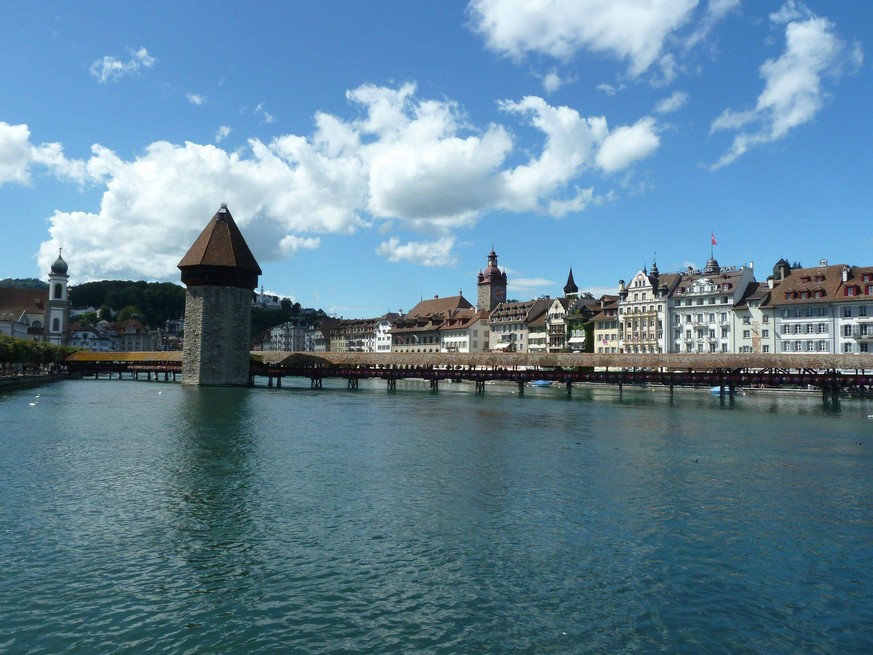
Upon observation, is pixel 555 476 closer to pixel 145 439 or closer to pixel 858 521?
pixel 858 521

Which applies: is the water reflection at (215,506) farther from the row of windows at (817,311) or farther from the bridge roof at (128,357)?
the bridge roof at (128,357)

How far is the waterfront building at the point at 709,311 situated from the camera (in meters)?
62.0

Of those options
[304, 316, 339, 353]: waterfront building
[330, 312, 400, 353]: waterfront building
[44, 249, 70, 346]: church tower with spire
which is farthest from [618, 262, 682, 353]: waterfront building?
[44, 249, 70, 346]: church tower with spire

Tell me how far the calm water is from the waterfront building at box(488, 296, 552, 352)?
198 feet

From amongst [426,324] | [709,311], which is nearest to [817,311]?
[709,311]

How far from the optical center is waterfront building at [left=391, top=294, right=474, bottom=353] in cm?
9650

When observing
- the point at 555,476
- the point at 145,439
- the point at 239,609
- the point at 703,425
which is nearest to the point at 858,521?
the point at 555,476

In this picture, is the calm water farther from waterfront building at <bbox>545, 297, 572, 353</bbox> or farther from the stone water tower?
waterfront building at <bbox>545, 297, 572, 353</bbox>

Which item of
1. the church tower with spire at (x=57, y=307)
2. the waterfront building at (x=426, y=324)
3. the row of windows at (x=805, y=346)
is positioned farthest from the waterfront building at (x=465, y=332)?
the church tower with spire at (x=57, y=307)

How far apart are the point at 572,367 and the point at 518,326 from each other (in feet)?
88.9

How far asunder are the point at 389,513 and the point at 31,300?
106m

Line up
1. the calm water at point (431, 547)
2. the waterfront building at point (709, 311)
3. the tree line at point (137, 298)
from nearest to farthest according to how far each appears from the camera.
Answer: the calm water at point (431, 547)
the waterfront building at point (709, 311)
the tree line at point (137, 298)

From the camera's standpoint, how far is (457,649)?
738cm

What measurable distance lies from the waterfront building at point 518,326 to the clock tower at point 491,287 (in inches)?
294
